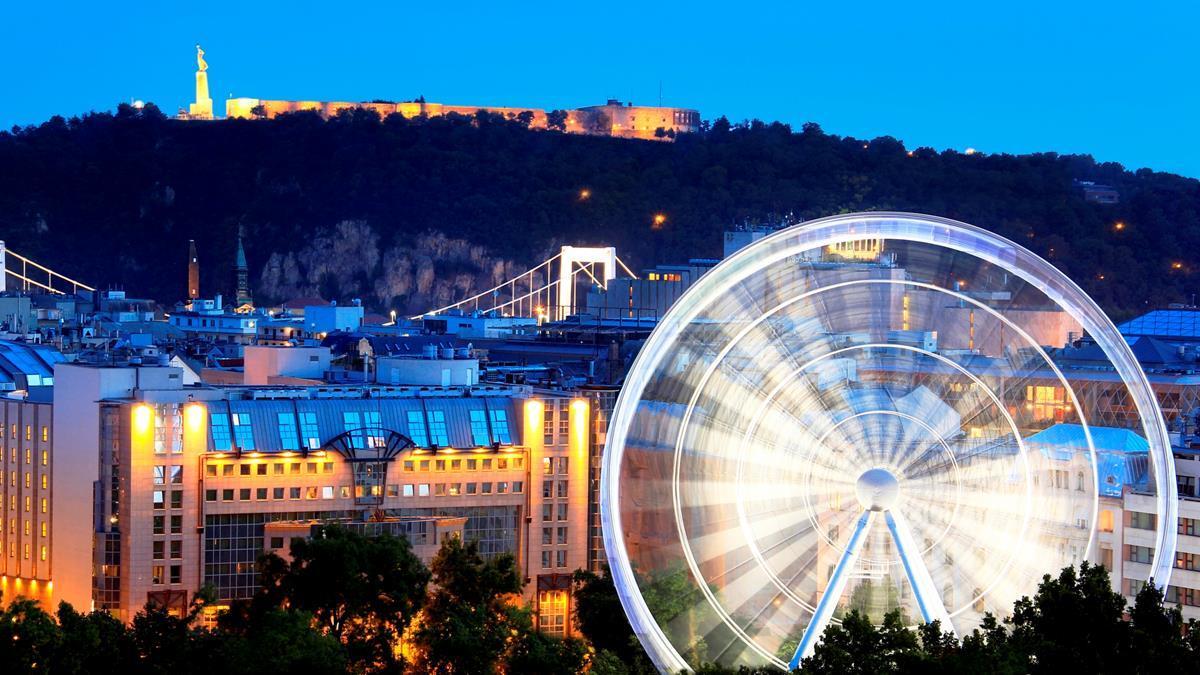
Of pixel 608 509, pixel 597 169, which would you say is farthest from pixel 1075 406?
pixel 597 169

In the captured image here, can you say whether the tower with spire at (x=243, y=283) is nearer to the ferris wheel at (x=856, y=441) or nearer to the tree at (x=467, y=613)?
the tree at (x=467, y=613)

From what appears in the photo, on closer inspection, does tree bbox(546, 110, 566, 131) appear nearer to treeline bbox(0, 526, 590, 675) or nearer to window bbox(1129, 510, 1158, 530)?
treeline bbox(0, 526, 590, 675)

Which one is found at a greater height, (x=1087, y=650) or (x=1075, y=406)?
(x=1075, y=406)

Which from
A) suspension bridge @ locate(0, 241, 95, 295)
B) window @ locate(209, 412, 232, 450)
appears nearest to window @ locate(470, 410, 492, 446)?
window @ locate(209, 412, 232, 450)

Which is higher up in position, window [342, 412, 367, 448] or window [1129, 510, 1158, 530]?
window [342, 412, 367, 448]

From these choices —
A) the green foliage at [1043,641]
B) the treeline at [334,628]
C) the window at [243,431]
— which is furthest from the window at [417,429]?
the green foliage at [1043,641]

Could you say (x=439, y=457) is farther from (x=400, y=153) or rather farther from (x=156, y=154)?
(x=156, y=154)

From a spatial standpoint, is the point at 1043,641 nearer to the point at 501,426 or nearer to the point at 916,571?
the point at 916,571
